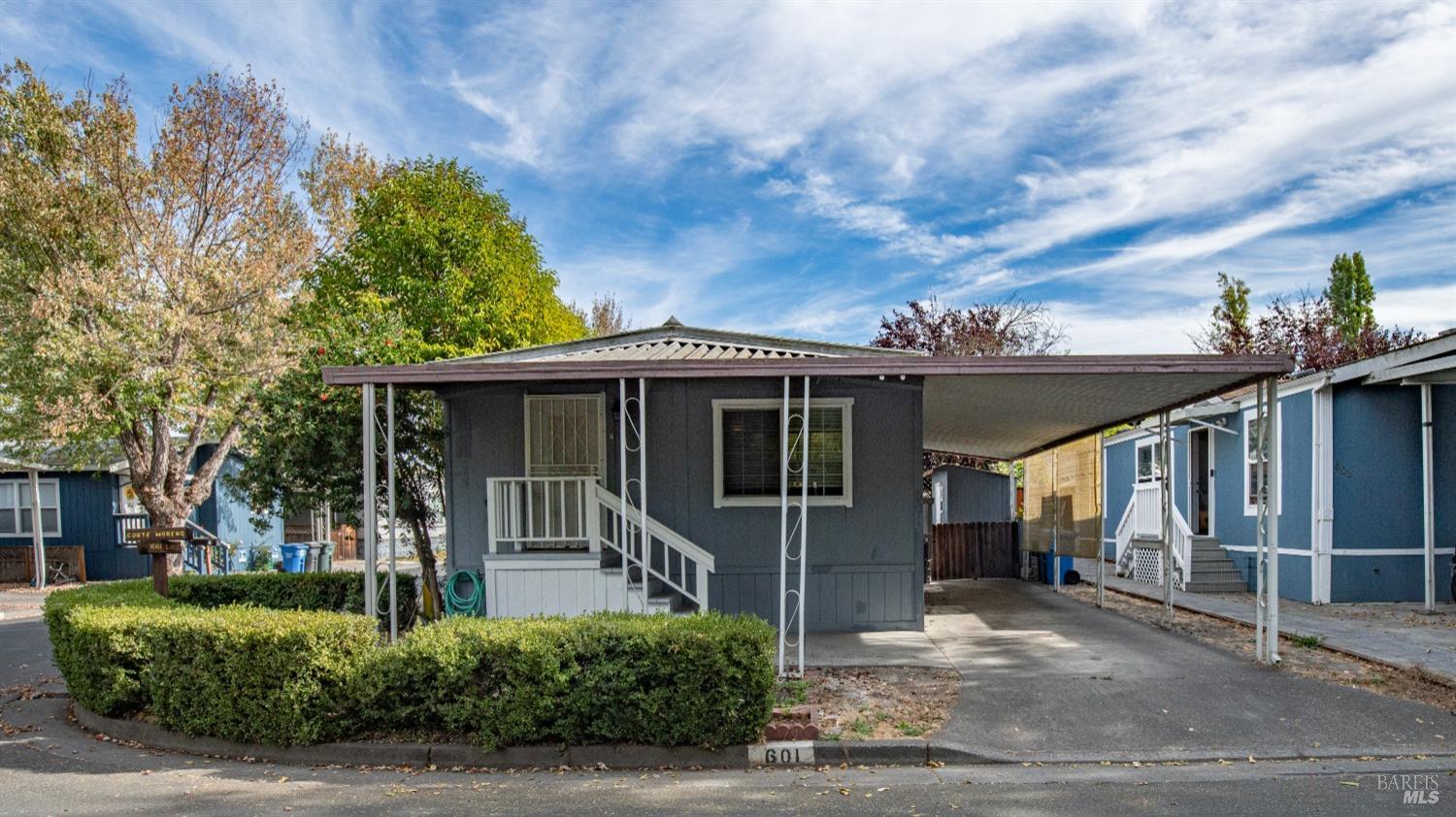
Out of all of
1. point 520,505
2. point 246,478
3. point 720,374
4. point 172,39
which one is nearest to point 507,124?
point 172,39

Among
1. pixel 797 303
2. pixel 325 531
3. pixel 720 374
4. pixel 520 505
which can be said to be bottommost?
pixel 325 531

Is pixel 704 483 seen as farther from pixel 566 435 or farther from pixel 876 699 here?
pixel 876 699

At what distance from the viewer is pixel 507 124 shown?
58.2 feet

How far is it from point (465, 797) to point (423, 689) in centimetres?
97

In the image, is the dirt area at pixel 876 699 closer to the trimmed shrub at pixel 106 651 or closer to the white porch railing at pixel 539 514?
the white porch railing at pixel 539 514

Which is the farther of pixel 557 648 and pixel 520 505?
pixel 520 505

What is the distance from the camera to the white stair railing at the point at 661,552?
8.29 meters

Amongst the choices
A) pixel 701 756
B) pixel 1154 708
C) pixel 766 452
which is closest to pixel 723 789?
pixel 701 756

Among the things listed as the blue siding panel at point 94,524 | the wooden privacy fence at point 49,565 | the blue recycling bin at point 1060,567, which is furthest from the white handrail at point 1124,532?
the wooden privacy fence at point 49,565

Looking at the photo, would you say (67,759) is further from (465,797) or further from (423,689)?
(465,797)

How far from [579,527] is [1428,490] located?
10743 mm

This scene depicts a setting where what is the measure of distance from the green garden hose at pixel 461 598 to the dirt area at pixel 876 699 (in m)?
3.85

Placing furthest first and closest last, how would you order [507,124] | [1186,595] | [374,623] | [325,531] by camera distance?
[325,531]
[507,124]
[1186,595]
[374,623]

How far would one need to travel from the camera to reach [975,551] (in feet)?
52.4
